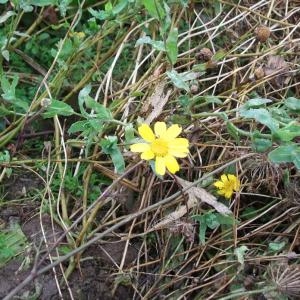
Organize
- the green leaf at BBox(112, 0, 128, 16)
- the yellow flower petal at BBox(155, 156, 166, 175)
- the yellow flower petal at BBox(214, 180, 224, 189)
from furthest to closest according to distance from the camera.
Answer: the green leaf at BBox(112, 0, 128, 16)
the yellow flower petal at BBox(214, 180, 224, 189)
the yellow flower petal at BBox(155, 156, 166, 175)

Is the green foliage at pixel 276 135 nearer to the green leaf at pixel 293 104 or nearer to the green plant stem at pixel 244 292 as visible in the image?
the green leaf at pixel 293 104

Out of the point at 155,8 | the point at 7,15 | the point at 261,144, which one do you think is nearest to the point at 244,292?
the point at 261,144

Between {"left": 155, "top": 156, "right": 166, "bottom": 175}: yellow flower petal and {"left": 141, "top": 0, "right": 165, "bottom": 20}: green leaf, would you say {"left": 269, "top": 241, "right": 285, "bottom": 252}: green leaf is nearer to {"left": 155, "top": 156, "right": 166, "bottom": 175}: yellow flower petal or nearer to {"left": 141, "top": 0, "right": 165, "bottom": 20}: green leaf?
{"left": 155, "top": 156, "right": 166, "bottom": 175}: yellow flower petal

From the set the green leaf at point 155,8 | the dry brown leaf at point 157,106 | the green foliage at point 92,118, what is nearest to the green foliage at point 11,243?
the green foliage at point 92,118

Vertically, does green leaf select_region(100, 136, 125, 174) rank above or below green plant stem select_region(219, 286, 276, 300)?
above

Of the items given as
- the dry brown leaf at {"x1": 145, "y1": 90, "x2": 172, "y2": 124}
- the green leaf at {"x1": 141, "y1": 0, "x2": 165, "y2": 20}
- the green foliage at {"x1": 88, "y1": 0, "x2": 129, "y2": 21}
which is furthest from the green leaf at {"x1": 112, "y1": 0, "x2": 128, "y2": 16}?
A: the dry brown leaf at {"x1": 145, "y1": 90, "x2": 172, "y2": 124}

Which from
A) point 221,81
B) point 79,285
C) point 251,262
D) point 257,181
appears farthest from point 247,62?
point 79,285
